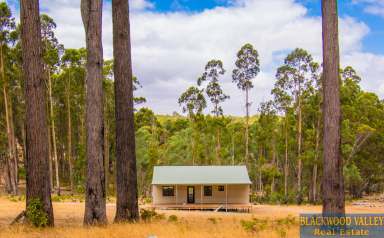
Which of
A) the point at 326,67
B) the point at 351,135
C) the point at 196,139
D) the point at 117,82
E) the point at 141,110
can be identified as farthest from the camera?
the point at 141,110

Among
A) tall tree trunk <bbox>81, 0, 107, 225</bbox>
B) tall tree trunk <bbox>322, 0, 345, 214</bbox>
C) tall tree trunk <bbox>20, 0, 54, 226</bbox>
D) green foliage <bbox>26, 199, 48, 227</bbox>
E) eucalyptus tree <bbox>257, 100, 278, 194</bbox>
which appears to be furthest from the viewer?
eucalyptus tree <bbox>257, 100, 278, 194</bbox>

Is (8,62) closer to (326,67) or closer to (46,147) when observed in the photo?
(46,147)

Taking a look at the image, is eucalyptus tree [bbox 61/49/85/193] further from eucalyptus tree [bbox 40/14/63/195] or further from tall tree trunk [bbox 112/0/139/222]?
tall tree trunk [bbox 112/0/139/222]

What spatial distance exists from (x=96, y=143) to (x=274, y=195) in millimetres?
34133

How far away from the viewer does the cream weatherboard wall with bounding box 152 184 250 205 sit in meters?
34.8

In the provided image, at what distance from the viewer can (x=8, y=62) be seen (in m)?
40.0

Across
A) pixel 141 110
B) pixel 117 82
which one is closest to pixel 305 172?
pixel 141 110

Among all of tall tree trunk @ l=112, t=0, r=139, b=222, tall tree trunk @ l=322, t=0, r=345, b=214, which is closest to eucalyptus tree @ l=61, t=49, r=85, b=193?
tall tree trunk @ l=112, t=0, r=139, b=222

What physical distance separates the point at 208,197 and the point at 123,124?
23.6 meters

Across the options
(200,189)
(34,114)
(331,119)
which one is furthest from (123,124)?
(200,189)

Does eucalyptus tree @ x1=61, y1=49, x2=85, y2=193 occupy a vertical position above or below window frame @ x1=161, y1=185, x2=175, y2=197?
above

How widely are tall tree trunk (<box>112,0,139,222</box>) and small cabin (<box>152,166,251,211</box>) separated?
21609 millimetres

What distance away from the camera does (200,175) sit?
35.3 m

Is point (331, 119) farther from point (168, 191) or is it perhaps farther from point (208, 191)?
point (168, 191)
